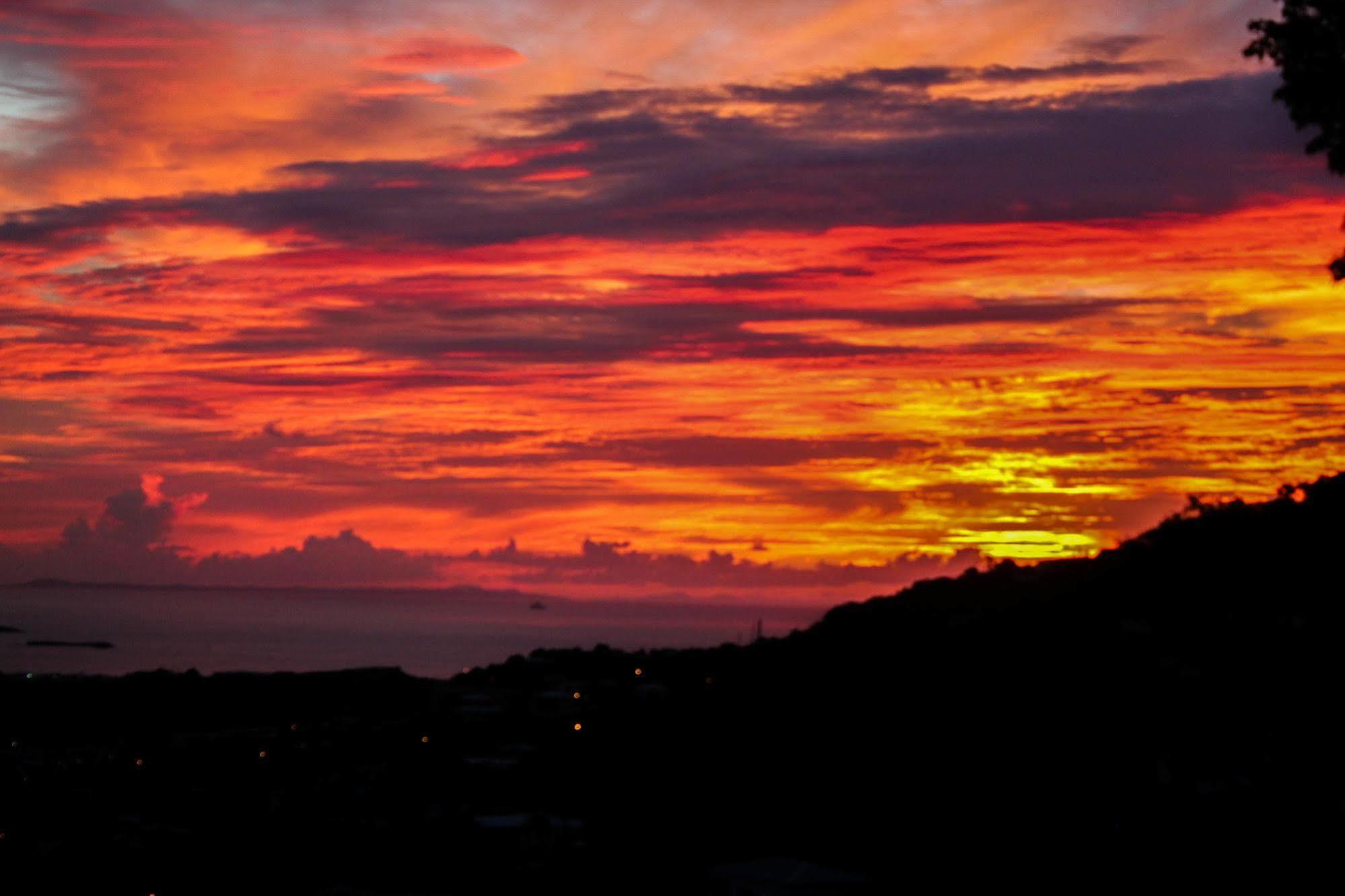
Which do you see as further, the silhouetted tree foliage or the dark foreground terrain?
the silhouetted tree foliage

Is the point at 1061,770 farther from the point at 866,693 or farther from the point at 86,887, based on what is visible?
the point at 86,887

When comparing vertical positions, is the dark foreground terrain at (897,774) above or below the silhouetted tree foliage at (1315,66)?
below

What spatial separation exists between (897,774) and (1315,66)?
17379 millimetres

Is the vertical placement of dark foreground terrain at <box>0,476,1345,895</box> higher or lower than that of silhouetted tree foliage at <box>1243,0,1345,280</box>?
lower

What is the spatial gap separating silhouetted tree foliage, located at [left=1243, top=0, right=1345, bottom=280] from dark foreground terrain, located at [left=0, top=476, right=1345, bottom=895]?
8.23m

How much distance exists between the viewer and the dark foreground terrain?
23.7 metres

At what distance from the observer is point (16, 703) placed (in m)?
97.9

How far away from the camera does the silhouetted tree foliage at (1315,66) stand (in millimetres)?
28750

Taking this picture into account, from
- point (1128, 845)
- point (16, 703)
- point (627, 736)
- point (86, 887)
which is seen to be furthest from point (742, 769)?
point (16, 703)

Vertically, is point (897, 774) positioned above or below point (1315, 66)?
below

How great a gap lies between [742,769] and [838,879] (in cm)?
1228

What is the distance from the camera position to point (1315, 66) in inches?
1142

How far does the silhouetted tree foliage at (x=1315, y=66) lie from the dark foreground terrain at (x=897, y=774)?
8229 mm

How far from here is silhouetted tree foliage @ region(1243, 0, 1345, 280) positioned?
28.8 m
